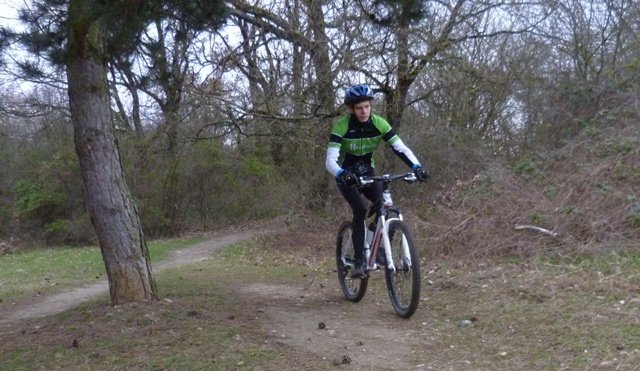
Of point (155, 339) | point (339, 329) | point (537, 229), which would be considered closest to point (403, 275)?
point (339, 329)

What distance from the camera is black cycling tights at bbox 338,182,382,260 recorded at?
6496 millimetres

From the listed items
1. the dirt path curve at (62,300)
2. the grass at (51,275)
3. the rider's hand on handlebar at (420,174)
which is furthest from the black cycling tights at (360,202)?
the grass at (51,275)

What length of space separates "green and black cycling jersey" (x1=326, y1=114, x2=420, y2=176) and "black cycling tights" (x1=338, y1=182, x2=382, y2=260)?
0.74ft

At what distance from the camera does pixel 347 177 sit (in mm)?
5988

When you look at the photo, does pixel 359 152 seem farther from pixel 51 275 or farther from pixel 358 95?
pixel 51 275

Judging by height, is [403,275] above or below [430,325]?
above

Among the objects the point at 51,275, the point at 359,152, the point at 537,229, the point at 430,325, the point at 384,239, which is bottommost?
the point at 430,325

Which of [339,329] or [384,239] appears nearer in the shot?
[339,329]

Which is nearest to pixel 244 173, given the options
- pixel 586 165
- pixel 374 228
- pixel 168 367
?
pixel 586 165

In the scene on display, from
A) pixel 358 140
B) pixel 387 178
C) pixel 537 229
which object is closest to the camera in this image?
pixel 387 178

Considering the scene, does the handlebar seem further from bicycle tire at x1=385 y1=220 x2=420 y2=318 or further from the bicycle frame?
bicycle tire at x1=385 y1=220 x2=420 y2=318

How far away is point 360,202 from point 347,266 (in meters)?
0.92

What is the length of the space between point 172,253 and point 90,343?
11.0 meters

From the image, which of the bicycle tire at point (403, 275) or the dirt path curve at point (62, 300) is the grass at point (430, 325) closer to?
the bicycle tire at point (403, 275)
